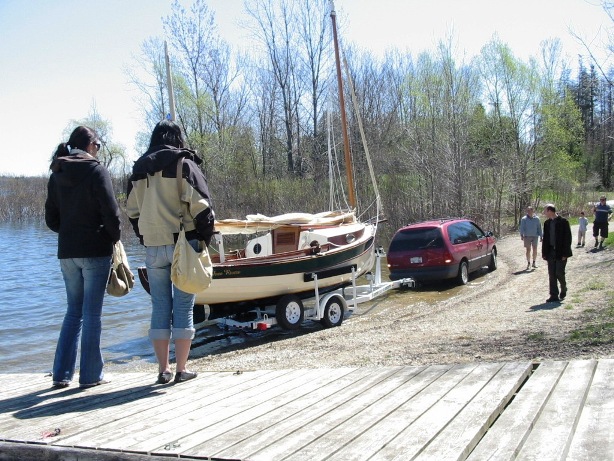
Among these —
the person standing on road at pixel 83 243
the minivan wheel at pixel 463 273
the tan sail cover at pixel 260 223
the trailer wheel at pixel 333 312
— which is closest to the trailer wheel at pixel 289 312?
the trailer wheel at pixel 333 312

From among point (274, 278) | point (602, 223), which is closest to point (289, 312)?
point (274, 278)

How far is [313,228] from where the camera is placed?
628 inches

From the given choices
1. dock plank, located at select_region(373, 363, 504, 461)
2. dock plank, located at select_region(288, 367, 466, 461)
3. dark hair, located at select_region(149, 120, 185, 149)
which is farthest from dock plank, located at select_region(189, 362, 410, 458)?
dark hair, located at select_region(149, 120, 185, 149)

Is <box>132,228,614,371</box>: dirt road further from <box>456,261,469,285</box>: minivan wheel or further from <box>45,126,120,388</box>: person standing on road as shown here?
<box>45,126,120,388</box>: person standing on road

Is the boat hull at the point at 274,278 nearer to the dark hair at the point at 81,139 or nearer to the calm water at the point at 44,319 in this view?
the calm water at the point at 44,319

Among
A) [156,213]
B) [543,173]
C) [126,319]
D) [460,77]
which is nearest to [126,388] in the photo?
[156,213]

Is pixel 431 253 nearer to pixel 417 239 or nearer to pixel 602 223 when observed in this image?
pixel 417 239

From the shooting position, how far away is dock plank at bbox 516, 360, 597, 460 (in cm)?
314

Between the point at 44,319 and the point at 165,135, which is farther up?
the point at 165,135

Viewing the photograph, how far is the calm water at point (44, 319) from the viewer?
1316 cm

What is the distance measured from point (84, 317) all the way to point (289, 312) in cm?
804

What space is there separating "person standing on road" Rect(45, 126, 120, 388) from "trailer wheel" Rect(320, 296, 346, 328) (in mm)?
8221

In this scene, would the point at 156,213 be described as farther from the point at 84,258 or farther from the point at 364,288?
the point at 364,288

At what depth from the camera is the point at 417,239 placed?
1781 centimetres
